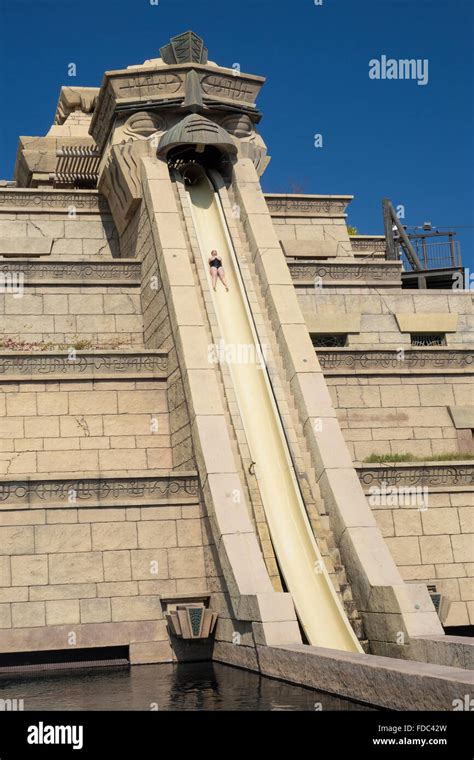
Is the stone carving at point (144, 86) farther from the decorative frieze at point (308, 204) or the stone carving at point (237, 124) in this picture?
the decorative frieze at point (308, 204)

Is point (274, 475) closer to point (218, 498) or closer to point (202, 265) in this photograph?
point (218, 498)

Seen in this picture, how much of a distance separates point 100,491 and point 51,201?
473 inches

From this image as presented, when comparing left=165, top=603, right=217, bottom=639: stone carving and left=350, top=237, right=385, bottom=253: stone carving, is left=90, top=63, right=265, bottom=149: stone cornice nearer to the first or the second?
left=350, top=237, right=385, bottom=253: stone carving

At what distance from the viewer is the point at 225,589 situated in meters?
15.5

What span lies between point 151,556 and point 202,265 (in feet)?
21.8

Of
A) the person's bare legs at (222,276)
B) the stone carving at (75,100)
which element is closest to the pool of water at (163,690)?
the person's bare legs at (222,276)

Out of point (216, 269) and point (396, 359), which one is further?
point (396, 359)

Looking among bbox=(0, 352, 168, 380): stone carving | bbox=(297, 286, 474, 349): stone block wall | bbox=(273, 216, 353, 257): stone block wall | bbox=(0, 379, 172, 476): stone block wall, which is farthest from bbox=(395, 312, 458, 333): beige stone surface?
bbox=(0, 379, 172, 476): stone block wall

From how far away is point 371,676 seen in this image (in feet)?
35.2

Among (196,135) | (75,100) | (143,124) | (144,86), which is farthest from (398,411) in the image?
(75,100)

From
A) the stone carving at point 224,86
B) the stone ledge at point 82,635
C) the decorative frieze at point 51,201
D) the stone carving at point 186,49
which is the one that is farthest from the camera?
the decorative frieze at point 51,201

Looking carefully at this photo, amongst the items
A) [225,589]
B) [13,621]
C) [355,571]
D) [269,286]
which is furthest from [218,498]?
[269,286]

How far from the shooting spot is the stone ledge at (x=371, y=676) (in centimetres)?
941

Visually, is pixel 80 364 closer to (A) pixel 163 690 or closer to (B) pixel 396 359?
(B) pixel 396 359
